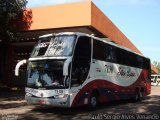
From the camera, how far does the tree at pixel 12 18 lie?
2175 centimetres

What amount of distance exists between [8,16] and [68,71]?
10.6m

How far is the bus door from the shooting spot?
13008 millimetres

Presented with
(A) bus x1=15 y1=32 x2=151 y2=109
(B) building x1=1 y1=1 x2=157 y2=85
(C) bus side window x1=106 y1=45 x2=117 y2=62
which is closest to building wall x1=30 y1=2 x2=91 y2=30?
(B) building x1=1 y1=1 x2=157 y2=85

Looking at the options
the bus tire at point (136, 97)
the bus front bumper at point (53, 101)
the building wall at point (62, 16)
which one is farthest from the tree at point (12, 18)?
the bus front bumper at point (53, 101)

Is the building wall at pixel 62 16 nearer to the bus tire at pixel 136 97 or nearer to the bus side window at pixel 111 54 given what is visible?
the bus side window at pixel 111 54

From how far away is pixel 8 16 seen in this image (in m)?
21.7

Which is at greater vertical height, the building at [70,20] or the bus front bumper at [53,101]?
the building at [70,20]

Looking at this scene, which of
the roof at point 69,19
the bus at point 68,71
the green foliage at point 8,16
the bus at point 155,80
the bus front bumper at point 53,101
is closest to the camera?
the bus front bumper at point 53,101

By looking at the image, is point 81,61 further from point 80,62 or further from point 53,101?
point 53,101

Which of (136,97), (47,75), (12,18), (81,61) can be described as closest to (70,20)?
(12,18)

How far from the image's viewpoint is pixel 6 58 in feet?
93.7

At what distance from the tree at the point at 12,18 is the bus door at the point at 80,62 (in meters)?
9.35

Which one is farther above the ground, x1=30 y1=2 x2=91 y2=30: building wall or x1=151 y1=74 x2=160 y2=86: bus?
x1=30 y1=2 x2=91 y2=30: building wall

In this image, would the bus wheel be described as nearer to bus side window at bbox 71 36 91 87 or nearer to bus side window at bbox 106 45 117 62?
bus side window at bbox 71 36 91 87
